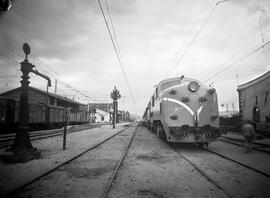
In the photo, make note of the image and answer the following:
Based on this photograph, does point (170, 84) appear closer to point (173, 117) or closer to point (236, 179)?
point (173, 117)

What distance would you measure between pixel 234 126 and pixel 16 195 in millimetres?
16897

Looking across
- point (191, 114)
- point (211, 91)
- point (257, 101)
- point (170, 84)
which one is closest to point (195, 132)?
point (191, 114)

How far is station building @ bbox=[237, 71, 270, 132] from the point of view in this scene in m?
9.83

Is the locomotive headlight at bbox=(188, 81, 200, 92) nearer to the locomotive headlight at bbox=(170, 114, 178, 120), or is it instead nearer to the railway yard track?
the locomotive headlight at bbox=(170, 114, 178, 120)

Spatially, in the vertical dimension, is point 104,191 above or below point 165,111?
below

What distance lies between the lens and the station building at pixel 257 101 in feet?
32.2

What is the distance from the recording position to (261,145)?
8.72 metres

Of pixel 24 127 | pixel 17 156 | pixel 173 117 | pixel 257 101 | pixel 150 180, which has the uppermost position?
pixel 257 101

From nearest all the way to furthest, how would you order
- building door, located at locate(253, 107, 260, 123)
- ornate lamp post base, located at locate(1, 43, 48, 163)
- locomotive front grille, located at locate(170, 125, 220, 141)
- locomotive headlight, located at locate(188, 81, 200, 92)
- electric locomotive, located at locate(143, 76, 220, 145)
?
ornate lamp post base, located at locate(1, 43, 48, 163) → locomotive front grille, located at locate(170, 125, 220, 141) → electric locomotive, located at locate(143, 76, 220, 145) → locomotive headlight, located at locate(188, 81, 200, 92) → building door, located at locate(253, 107, 260, 123)

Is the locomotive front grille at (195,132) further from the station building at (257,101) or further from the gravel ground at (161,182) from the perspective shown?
the station building at (257,101)

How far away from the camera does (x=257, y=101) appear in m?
11.1

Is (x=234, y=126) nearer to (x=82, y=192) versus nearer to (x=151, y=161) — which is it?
(x=151, y=161)

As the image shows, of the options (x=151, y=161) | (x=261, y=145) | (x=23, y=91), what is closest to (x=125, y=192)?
(x=151, y=161)

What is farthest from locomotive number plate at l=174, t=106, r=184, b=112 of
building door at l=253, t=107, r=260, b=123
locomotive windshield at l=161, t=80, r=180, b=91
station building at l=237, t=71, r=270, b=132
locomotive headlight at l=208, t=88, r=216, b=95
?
building door at l=253, t=107, r=260, b=123
